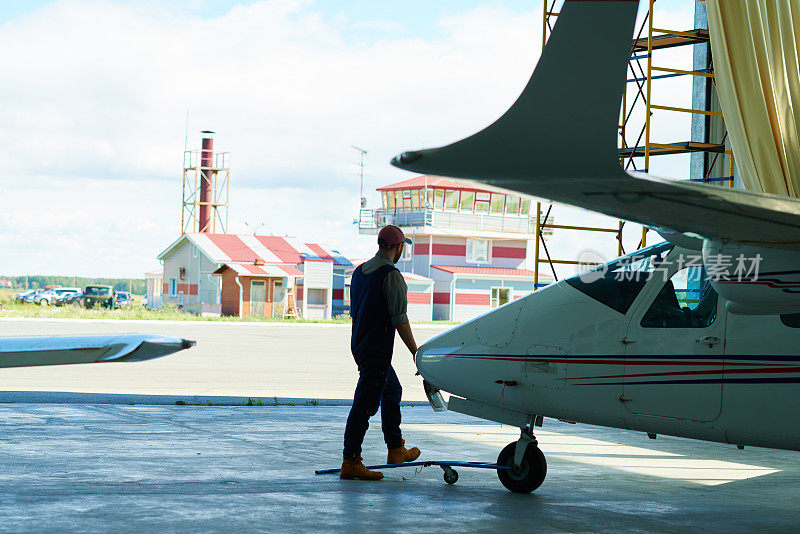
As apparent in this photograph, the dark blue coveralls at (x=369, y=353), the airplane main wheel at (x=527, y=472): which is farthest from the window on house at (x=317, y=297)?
the airplane main wheel at (x=527, y=472)

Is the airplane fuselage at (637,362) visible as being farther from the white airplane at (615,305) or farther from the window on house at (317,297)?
the window on house at (317,297)

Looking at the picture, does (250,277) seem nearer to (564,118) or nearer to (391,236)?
(391,236)

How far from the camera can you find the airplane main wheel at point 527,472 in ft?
23.6

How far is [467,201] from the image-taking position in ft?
207

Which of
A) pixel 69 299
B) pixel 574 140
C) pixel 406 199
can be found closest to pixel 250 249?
pixel 406 199

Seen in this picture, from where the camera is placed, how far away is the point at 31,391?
13352 millimetres

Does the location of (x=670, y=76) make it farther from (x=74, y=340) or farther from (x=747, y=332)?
(x=74, y=340)

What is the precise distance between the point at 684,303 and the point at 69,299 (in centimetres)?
6830

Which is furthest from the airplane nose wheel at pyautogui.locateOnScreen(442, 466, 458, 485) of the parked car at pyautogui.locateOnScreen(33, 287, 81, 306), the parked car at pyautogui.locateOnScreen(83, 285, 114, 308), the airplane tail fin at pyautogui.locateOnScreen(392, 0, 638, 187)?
the parked car at pyautogui.locateOnScreen(33, 287, 81, 306)

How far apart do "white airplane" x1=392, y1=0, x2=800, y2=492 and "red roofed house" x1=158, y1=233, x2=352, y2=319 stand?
4513 centimetres

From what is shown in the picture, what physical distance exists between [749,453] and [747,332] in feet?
14.9

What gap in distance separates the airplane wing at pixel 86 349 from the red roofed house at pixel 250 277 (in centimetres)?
4868

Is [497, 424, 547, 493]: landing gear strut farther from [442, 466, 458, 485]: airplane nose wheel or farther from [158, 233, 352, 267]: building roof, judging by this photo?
[158, 233, 352, 267]: building roof

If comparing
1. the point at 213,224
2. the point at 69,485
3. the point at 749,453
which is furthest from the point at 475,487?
the point at 213,224
